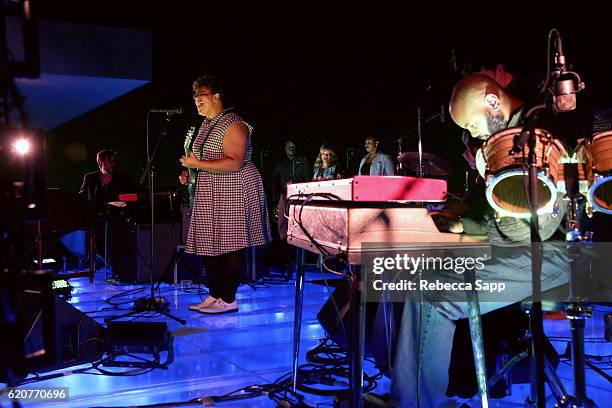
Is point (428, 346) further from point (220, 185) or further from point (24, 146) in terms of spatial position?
point (220, 185)

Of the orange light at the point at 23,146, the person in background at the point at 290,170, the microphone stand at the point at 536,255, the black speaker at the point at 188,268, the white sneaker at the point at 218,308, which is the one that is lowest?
the white sneaker at the point at 218,308

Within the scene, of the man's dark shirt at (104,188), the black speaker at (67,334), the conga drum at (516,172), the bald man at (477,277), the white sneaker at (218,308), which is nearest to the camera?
the conga drum at (516,172)

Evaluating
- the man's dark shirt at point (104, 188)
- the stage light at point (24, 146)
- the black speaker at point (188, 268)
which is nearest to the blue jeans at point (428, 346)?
the stage light at point (24, 146)

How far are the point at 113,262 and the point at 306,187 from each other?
4898 millimetres

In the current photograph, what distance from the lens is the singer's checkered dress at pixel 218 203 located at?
434 cm

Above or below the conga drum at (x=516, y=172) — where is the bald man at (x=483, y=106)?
above

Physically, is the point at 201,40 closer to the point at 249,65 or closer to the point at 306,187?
the point at 249,65

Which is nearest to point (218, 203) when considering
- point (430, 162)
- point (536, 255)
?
point (430, 162)

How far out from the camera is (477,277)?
2.28 metres

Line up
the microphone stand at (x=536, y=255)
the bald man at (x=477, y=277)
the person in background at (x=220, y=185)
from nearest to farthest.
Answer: the microphone stand at (x=536, y=255), the bald man at (x=477, y=277), the person in background at (x=220, y=185)

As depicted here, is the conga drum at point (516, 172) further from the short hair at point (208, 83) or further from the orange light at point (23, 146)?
the short hair at point (208, 83)

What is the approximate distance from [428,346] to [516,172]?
756 millimetres

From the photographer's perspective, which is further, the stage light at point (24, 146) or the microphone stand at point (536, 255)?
the microphone stand at point (536, 255)

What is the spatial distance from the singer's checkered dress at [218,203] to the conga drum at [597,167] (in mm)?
2715
